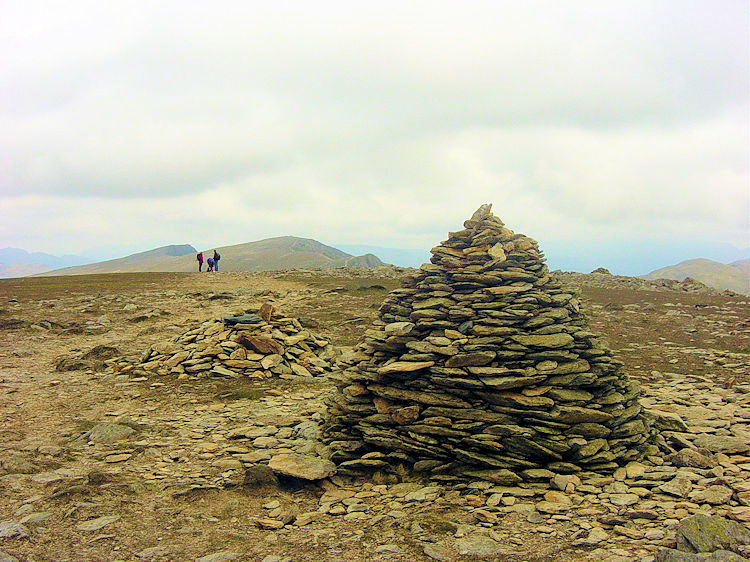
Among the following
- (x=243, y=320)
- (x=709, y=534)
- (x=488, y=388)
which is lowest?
(x=709, y=534)

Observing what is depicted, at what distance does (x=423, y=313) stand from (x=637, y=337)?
1689 cm

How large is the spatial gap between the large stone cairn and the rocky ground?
1.64 ft

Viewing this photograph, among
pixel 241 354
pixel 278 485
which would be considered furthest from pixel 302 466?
pixel 241 354

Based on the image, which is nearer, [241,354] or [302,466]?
[302,466]

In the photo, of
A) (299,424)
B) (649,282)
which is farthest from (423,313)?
(649,282)

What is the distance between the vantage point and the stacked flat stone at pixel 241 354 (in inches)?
683

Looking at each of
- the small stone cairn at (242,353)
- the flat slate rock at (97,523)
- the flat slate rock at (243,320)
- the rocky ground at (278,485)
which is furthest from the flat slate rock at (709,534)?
the flat slate rock at (243,320)

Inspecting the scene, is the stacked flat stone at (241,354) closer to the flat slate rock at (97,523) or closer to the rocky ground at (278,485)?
the rocky ground at (278,485)

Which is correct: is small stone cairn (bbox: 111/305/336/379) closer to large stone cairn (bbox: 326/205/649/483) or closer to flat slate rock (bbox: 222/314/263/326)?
flat slate rock (bbox: 222/314/263/326)

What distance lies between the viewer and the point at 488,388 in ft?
30.5

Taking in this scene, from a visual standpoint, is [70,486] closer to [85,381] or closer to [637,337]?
[85,381]

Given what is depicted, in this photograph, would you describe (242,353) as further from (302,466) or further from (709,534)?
(709,534)

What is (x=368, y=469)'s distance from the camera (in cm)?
965

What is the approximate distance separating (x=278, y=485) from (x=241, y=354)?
917cm
